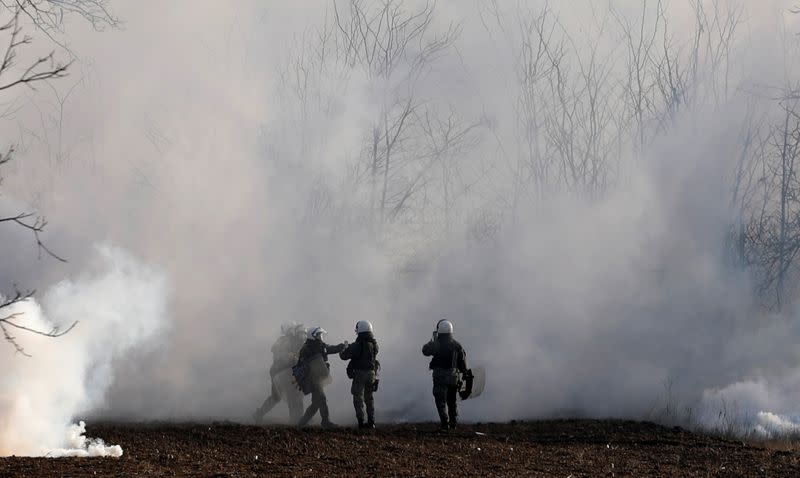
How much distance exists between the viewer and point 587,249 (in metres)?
22.7

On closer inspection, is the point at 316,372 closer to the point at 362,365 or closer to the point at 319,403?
the point at 319,403

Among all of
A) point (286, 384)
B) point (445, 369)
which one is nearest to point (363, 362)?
point (445, 369)

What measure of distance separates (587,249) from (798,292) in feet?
37.5

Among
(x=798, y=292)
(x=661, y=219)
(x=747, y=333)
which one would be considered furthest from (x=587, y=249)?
(x=798, y=292)

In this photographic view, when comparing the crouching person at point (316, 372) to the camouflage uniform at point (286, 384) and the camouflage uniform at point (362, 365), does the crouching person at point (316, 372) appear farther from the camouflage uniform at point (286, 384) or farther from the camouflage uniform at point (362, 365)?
the camouflage uniform at point (286, 384)

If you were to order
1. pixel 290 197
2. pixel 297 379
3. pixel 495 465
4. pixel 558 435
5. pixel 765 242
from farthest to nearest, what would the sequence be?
Answer: pixel 765 242 → pixel 290 197 → pixel 297 379 → pixel 558 435 → pixel 495 465

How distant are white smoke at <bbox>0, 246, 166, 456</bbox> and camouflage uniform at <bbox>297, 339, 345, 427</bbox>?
117 inches

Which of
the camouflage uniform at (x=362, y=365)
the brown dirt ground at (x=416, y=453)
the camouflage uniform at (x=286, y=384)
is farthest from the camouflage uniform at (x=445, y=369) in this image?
the camouflage uniform at (x=286, y=384)

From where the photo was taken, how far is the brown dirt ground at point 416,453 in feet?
34.4

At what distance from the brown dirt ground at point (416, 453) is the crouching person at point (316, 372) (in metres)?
1.23

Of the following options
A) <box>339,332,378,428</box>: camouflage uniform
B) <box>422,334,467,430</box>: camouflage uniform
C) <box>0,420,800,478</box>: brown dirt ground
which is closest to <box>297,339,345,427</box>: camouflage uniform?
<box>339,332,378,428</box>: camouflage uniform

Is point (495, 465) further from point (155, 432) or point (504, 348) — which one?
point (504, 348)

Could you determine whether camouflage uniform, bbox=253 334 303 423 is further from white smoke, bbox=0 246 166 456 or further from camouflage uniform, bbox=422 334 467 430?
camouflage uniform, bbox=422 334 467 430

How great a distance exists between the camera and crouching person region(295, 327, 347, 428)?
16.0 meters
